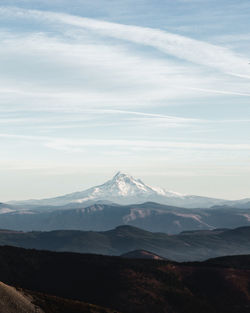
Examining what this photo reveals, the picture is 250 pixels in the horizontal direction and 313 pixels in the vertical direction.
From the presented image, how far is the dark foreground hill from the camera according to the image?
143 m

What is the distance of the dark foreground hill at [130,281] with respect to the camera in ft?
468

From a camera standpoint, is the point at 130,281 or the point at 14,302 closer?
the point at 14,302

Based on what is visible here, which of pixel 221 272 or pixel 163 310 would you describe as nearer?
pixel 163 310

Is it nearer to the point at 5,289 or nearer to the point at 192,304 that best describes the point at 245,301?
the point at 192,304

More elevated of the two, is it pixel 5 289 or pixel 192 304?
pixel 5 289

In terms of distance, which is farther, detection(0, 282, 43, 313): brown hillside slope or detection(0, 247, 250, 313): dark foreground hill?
detection(0, 247, 250, 313): dark foreground hill

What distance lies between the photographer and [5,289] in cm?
9194

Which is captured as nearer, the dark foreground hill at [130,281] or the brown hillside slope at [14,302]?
the brown hillside slope at [14,302]

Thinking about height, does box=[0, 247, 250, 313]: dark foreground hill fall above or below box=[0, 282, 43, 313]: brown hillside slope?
below

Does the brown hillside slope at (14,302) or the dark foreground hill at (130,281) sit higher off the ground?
the brown hillside slope at (14,302)

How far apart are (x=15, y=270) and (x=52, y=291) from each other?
22585 millimetres

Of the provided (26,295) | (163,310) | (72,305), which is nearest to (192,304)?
(163,310)

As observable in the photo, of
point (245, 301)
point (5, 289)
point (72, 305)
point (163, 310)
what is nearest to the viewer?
point (5, 289)

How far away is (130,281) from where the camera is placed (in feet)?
511
